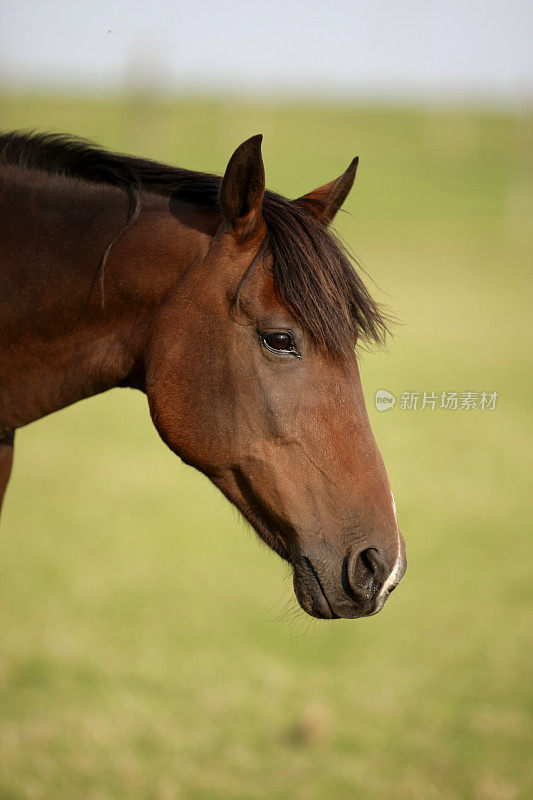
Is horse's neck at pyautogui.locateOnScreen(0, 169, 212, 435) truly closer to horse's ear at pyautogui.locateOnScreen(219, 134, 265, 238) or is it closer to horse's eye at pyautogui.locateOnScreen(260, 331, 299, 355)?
horse's ear at pyautogui.locateOnScreen(219, 134, 265, 238)

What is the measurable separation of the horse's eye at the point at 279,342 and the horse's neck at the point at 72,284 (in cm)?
37

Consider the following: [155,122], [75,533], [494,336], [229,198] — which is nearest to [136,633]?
[75,533]

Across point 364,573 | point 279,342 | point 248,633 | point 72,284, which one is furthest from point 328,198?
point 248,633

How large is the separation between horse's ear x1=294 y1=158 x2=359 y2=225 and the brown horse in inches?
0.6

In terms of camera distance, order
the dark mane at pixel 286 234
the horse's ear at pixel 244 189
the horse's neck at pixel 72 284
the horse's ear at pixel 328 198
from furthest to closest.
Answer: the horse's ear at pixel 328 198, the horse's neck at pixel 72 284, the dark mane at pixel 286 234, the horse's ear at pixel 244 189

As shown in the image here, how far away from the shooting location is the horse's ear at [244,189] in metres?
2.23

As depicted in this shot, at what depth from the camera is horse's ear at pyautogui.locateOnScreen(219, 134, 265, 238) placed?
2.23m

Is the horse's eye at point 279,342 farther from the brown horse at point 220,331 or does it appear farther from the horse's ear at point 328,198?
the horse's ear at point 328,198

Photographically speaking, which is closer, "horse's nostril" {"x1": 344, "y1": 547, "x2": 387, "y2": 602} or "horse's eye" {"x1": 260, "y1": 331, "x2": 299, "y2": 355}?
"horse's nostril" {"x1": 344, "y1": 547, "x2": 387, "y2": 602}

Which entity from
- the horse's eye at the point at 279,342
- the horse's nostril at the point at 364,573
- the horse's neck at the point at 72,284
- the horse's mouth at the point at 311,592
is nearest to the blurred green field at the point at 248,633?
the horse's mouth at the point at 311,592

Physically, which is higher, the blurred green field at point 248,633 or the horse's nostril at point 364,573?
the horse's nostril at point 364,573

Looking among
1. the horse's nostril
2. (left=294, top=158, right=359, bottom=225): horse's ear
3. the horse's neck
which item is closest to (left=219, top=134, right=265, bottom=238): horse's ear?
the horse's neck

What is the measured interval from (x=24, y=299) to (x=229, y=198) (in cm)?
76

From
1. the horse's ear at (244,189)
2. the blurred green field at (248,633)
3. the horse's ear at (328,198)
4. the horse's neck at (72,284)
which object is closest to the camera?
the horse's ear at (244,189)
